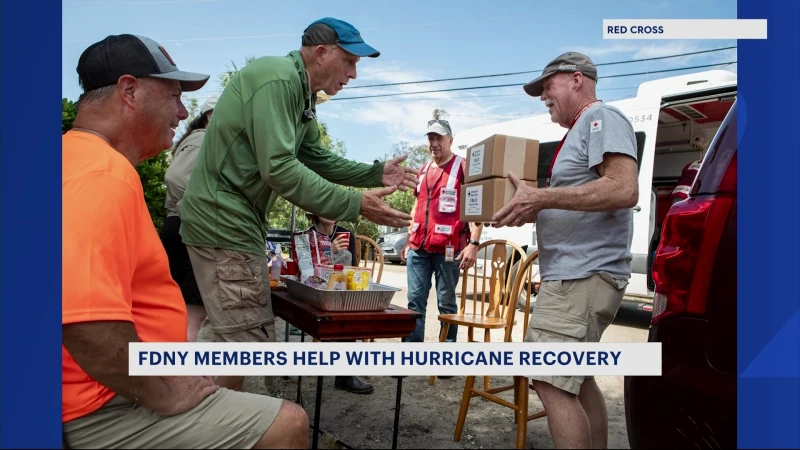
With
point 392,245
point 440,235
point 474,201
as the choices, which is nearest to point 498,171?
point 474,201

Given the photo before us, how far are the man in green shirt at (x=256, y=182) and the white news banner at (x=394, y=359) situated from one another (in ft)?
2.09

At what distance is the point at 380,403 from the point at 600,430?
1784mm

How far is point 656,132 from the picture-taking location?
6113mm

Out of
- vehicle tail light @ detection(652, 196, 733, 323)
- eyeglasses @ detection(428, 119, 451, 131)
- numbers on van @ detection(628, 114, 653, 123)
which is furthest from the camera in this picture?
numbers on van @ detection(628, 114, 653, 123)

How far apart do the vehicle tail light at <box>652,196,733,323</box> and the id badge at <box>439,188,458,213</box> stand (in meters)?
2.53

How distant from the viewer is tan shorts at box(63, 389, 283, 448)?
1190mm

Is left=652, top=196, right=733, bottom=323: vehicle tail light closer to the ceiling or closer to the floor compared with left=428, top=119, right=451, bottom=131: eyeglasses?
closer to the floor

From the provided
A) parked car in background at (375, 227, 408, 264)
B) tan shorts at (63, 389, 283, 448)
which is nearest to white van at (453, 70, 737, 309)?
tan shorts at (63, 389, 283, 448)

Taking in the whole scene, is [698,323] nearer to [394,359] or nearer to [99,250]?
[394,359]

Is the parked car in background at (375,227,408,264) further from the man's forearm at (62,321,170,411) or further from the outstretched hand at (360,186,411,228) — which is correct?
the man's forearm at (62,321,170,411)

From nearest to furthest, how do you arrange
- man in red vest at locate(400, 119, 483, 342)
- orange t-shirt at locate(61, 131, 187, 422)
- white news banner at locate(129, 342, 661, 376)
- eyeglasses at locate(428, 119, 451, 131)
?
orange t-shirt at locate(61, 131, 187, 422)
white news banner at locate(129, 342, 661, 376)
man in red vest at locate(400, 119, 483, 342)
eyeglasses at locate(428, 119, 451, 131)

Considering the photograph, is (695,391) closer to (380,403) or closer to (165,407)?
(165,407)

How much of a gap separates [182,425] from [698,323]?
126cm

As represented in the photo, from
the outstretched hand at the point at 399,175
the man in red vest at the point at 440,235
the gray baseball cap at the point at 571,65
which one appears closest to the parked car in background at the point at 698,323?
the gray baseball cap at the point at 571,65
